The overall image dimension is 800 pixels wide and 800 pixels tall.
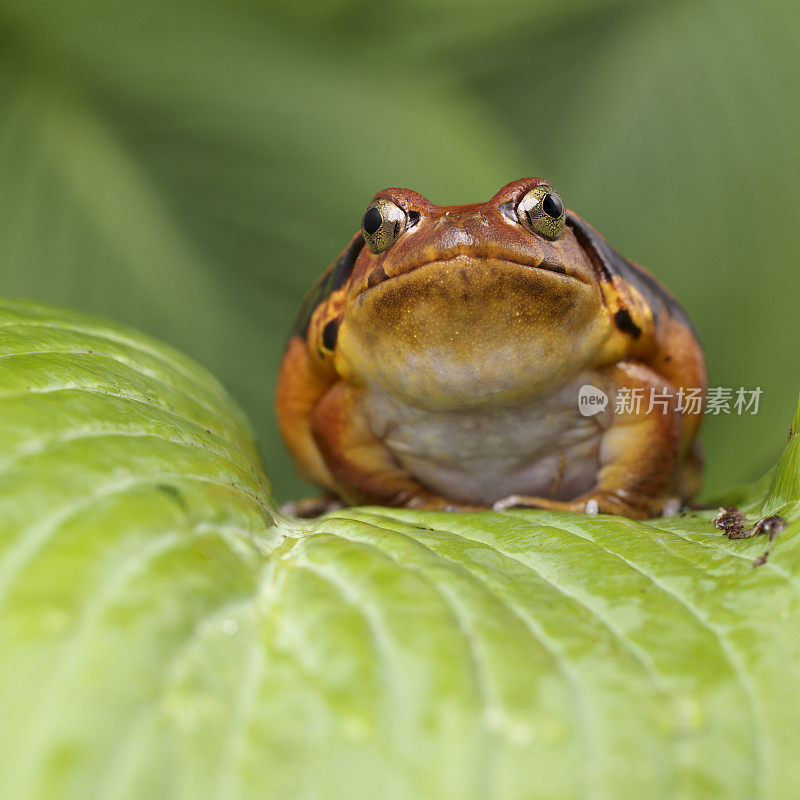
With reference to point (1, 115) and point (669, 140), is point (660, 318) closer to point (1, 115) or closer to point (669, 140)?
point (669, 140)

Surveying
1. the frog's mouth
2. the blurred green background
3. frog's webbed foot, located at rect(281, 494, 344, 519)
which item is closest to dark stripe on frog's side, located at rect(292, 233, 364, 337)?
the frog's mouth

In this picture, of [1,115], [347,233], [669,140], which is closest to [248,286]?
[347,233]

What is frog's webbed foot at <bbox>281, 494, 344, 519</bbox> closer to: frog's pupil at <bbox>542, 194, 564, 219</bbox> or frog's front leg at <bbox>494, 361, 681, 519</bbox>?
frog's front leg at <bbox>494, 361, 681, 519</bbox>

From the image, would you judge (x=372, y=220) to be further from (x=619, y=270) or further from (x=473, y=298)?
(x=619, y=270)

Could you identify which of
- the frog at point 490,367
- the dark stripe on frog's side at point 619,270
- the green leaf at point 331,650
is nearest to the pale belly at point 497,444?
the frog at point 490,367

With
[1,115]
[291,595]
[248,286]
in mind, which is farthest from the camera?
[248,286]

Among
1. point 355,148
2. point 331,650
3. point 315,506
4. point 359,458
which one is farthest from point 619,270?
point 355,148
